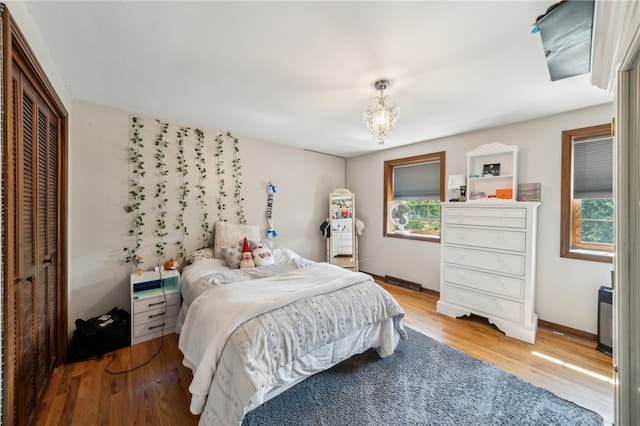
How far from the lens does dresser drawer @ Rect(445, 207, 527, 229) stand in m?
2.52

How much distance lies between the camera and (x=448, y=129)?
312 cm

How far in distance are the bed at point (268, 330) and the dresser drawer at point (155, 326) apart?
0.17 metres

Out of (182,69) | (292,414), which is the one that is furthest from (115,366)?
(182,69)

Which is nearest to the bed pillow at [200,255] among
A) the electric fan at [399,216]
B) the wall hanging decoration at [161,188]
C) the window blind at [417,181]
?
the wall hanging decoration at [161,188]

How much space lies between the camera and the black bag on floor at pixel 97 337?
6.99ft

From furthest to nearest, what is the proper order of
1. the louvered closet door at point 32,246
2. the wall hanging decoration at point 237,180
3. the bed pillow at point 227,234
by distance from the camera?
the wall hanging decoration at point 237,180
the bed pillow at point 227,234
the louvered closet door at point 32,246

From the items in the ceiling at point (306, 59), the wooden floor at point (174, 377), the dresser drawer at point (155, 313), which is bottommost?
the wooden floor at point (174, 377)

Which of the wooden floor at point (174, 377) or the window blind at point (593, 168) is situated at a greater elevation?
the window blind at point (593, 168)

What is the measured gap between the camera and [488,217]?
271 centimetres

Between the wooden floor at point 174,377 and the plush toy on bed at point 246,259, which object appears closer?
the wooden floor at point 174,377

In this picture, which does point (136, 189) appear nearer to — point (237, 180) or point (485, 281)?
point (237, 180)

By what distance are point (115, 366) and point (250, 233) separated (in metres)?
1.80

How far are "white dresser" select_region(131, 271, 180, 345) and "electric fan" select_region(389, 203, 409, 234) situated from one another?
3.27m

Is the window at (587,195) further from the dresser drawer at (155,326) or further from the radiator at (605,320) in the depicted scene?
the dresser drawer at (155,326)
